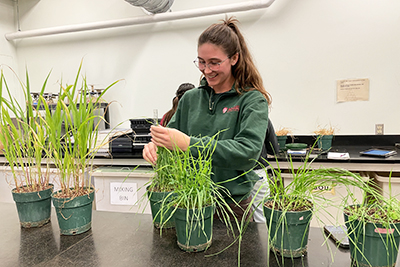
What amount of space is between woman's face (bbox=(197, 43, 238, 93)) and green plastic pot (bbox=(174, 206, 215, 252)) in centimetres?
65

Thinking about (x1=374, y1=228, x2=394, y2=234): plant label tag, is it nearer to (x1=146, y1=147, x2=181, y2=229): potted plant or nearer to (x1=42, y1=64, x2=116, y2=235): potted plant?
(x1=146, y1=147, x2=181, y2=229): potted plant

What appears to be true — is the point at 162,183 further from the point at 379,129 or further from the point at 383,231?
the point at 379,129

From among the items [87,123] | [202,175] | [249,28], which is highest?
[249,28]

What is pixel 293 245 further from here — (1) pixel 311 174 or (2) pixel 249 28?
(2) pixel 249 28

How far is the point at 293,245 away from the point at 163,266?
352 millimetres

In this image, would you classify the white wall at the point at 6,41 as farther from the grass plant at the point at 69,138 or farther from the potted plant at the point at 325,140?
the potted plant at the point at 325,140

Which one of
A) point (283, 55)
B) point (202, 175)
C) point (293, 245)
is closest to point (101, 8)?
point (283, 55)

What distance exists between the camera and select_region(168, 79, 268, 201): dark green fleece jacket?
1.07m

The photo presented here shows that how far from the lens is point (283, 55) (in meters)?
2.85

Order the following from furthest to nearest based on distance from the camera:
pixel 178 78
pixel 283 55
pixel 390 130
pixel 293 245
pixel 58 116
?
pixel 178 78
pixel 283 55
pixel 390 130
pixel 58 116
pixel 293 245

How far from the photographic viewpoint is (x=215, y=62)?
124 cm

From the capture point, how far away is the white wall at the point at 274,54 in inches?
104

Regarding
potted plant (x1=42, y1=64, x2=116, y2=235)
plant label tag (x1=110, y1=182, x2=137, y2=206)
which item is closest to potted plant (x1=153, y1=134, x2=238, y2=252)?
potted plant (x1=42, y1=64, x2=116, y2=235)

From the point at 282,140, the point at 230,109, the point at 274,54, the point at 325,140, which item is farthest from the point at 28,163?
the point at 274,54
